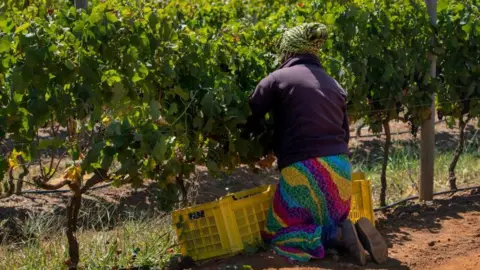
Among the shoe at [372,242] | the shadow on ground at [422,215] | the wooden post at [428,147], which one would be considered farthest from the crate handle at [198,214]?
the wooden post at [428,147]

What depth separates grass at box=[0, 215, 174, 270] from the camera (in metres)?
5.33

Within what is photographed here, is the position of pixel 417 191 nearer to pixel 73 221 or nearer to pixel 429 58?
pixel 429 58

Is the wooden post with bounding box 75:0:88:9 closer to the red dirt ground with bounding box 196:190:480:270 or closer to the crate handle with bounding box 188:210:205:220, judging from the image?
the crate handle with bounding box 188:210:205:220

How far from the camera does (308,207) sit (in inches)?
212

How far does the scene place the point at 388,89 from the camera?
6734mm

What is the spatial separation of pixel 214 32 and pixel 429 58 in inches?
74.8

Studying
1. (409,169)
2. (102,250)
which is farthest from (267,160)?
(409,169)

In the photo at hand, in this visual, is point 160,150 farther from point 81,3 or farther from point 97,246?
point 81,3

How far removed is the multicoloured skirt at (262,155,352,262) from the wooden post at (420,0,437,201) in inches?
72.0

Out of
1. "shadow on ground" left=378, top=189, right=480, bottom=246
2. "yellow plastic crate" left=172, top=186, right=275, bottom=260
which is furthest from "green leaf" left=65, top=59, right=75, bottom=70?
"shadow on ground" left=378, top=189, right=480, bottom=246

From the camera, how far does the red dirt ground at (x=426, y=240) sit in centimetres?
528

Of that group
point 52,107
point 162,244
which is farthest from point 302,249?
point 52,107

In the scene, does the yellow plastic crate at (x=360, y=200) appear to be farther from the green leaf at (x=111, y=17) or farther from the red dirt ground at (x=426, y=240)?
the green leaf at (x=111, y=17)

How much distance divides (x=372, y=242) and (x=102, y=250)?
1.60 meters
